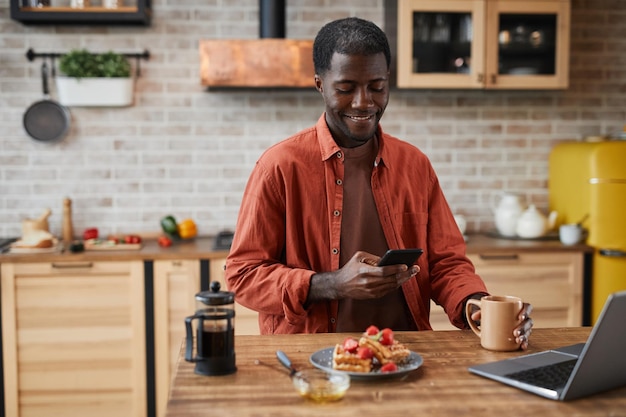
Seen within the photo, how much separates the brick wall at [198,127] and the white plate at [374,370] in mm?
2678

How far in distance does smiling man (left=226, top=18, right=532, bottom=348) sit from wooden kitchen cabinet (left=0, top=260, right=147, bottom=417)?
5.42 ft

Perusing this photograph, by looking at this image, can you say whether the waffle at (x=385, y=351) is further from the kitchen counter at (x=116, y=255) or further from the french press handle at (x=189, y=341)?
the kitchen counter at (x=116, y=255)

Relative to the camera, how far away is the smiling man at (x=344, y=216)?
2127 millimetres

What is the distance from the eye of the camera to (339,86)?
215cm

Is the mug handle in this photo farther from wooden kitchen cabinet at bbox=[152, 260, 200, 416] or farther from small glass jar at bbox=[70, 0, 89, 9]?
small glass jar at bbox=[70, 0, 89, 9]

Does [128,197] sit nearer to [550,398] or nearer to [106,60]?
[106,60]

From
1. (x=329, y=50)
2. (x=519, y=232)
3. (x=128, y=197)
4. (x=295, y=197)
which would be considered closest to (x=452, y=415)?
(x=295, y=197)

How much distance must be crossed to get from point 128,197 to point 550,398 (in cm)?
320

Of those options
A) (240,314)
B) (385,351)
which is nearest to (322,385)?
(385,351)

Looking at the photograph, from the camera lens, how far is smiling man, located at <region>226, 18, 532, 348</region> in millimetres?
2127

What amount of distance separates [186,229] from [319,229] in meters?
2.09

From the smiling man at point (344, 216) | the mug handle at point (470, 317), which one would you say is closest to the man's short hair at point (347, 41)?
the smiling man at point (344, 216)

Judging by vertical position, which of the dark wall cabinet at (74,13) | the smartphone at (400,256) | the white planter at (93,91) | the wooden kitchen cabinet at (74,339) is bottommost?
the wooden kitchen cabinet at (74,339)

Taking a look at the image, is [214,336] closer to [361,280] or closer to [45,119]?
[361,280]
